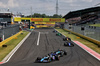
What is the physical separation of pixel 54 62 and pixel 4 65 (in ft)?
15.9

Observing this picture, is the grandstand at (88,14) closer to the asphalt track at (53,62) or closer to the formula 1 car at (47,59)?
the asphalt track at (53,62)

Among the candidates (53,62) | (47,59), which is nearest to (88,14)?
(53,62)

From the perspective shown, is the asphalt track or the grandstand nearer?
the asphalt track

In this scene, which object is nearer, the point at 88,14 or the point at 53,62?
the point at 53,62

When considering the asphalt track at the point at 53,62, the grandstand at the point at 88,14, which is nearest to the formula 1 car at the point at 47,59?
the asphalt track at the point at 53,62

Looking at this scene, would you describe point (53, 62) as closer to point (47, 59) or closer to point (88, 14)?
point (47, 59)

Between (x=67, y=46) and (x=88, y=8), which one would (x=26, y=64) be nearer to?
(x=67, y=46)

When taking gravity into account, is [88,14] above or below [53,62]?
above

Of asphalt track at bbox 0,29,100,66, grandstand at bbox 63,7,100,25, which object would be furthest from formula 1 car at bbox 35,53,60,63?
grandstand at bbox 63,7,100,25

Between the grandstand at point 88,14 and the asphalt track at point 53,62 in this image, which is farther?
the grandstand at point 88,14

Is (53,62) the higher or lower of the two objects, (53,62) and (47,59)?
the lower

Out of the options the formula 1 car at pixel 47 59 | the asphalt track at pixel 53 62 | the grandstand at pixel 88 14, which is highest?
the grandstand at pixel 88 14

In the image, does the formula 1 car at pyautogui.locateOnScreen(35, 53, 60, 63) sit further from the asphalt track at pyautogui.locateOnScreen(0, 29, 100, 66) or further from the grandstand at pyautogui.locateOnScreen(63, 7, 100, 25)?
the grandstand at pyautogui.locateOnScreen(63, 7, 100, 25)

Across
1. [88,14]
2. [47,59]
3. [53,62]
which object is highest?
[88,14]
